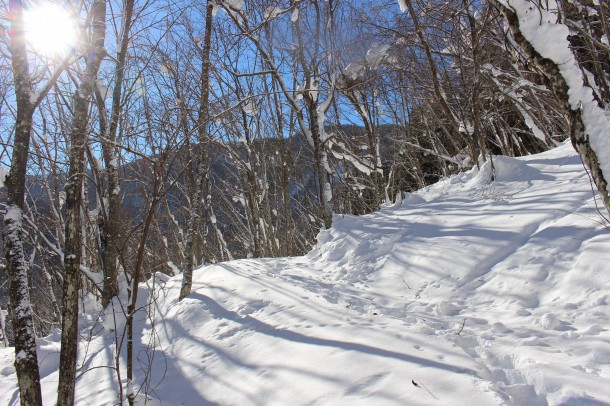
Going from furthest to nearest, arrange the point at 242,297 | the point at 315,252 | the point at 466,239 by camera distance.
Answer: the point at 315,252 < the point at 242,297 < the point at 466,239

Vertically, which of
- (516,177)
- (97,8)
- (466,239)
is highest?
(97,8)

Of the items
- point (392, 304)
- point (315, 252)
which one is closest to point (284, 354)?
point (392, 304)

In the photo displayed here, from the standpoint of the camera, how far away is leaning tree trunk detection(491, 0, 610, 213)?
8.49 ft

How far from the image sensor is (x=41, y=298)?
1923cm

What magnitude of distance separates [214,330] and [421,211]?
4084 millimetres

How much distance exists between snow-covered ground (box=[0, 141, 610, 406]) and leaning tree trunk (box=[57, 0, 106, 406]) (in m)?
0.66

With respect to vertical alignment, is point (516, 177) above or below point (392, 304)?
above

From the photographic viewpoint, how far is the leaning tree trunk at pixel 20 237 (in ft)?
12.0

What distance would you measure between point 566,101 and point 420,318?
2.19m

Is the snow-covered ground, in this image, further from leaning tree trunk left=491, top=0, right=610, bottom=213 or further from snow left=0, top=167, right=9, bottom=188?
snow left=0, top=167, right=9, bottom=188

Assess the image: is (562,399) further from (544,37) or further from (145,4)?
(145,4)

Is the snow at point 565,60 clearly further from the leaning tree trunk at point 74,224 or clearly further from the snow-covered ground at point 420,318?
the leaning tree trunk at point 74,224

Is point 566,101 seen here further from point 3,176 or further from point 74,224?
point 3,176

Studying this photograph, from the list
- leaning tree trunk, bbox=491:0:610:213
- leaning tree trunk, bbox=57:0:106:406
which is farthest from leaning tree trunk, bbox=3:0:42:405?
leaning tree trunk, bbox=491:0:610:213
